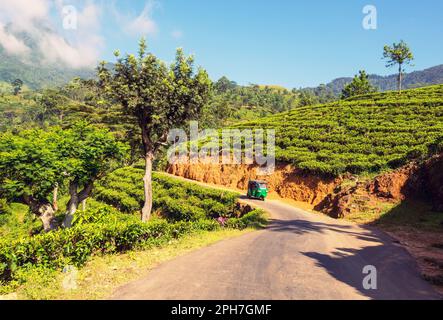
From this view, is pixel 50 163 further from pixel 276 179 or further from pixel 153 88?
pixel 276 179

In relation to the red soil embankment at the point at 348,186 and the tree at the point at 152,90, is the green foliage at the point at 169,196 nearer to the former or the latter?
the red soil embankment at the point at 348,186

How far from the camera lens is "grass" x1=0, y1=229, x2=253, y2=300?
10.0 m

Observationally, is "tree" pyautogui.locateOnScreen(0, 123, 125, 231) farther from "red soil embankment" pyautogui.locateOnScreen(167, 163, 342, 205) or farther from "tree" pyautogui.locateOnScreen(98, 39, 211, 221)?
"red soil embankment" pyautogui.locateOnScreen(167, 163, 342, 205)

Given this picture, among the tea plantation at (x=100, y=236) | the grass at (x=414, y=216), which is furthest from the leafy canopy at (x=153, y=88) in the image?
the grass at (x=414, y=216)

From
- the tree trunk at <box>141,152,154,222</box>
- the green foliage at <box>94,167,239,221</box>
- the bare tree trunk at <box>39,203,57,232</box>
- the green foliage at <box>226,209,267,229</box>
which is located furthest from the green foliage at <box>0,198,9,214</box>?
the green foliage at <box>226,209,267,229</box>

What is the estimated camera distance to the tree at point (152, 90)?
76.6 ft

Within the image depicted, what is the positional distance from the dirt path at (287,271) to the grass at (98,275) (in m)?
0.62

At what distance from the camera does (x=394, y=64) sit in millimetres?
69250

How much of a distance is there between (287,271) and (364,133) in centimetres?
3721

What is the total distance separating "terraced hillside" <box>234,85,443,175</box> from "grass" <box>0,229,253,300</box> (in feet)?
83.9

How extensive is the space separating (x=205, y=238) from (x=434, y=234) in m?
14.2
